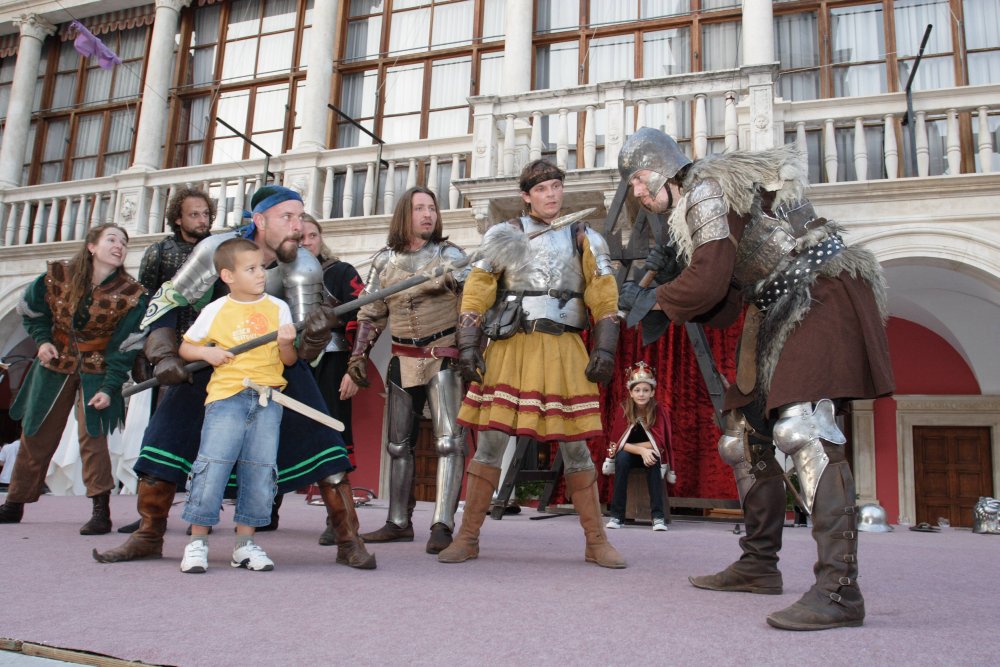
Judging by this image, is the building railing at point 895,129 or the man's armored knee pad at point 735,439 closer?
the man's armored knee pad at point 735,439

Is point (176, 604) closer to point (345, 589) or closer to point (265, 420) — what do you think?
point (345, 589)

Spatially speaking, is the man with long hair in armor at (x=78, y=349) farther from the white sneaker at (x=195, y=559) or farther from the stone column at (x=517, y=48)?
the stone column at (x=517, y=48)

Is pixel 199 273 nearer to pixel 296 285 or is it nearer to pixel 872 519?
pixel 296 285

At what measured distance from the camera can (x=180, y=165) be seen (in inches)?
466

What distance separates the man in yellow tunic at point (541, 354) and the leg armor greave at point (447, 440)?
0.38m

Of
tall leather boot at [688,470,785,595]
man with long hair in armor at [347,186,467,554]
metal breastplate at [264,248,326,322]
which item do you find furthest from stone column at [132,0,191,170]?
tall leather boot at [688,470,785,595]

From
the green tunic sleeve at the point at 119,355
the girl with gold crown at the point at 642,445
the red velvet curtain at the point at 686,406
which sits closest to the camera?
the green tunic sleeve at the point at 119,355

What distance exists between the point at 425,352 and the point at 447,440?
0.46 meters

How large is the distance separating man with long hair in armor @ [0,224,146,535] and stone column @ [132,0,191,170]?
7.23 metres

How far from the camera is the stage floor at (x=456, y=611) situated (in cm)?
157

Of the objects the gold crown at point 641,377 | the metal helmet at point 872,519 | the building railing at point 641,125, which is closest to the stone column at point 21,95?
the building railing at point 641,125

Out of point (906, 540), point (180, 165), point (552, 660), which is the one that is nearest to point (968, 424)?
point (906, 540)

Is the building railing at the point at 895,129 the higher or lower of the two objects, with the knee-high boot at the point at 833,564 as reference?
higher

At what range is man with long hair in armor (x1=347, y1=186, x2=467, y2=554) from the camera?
3740 mm
